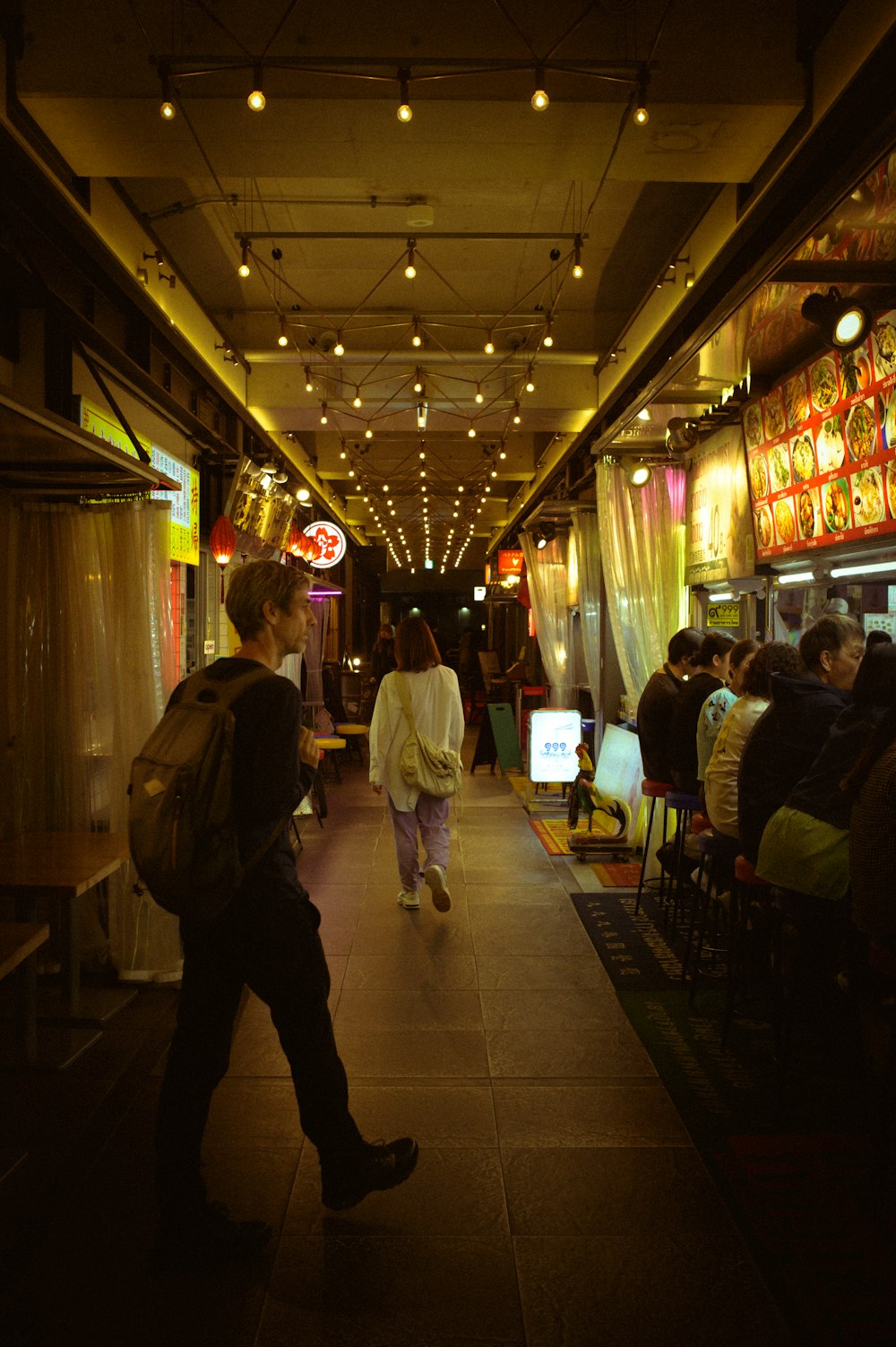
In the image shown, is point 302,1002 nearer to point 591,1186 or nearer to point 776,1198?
point 591,1186

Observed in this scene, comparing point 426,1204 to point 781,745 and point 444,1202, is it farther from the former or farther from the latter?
point 781,745

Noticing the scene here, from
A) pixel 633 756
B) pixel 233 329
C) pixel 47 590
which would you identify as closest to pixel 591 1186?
pixel 47 590

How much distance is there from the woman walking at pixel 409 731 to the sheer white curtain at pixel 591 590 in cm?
390

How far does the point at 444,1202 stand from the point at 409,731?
339cm

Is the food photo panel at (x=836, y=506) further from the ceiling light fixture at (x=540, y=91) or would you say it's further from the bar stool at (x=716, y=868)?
the ceiling light fixture at (x=540, y=91)

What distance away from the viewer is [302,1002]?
101 inches

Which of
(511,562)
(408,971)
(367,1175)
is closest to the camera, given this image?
(367,1175)

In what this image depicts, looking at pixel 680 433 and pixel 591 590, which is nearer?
pixel 680 433

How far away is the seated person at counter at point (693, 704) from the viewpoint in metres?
5.66

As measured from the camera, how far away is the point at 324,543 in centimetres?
1342

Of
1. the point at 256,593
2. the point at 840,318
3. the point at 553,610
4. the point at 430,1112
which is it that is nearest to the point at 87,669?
the point at 256,593

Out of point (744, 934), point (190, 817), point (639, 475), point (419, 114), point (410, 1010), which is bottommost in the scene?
point (410, 1010)

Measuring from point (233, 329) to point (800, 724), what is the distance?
7176mm

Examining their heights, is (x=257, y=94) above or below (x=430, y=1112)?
above
